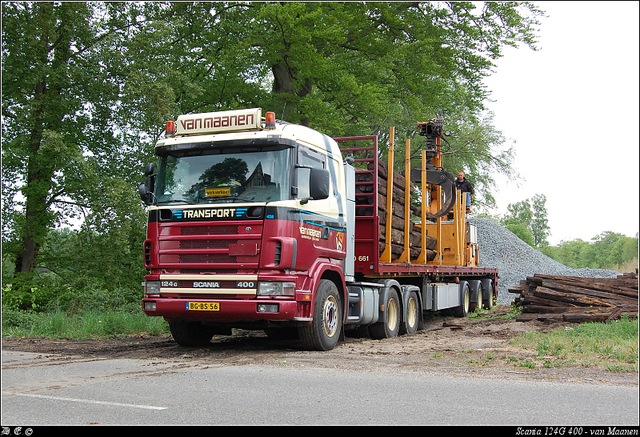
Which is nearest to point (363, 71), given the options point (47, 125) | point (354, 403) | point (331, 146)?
point (47, 125)

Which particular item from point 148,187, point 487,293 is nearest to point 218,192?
point 148,187

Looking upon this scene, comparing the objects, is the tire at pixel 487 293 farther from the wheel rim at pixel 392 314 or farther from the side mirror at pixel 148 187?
the side mirror at pixel 148 187

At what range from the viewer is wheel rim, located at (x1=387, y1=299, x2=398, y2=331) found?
13.4 metres

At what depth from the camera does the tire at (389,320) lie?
13.0 m

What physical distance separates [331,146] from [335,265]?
2113 mm

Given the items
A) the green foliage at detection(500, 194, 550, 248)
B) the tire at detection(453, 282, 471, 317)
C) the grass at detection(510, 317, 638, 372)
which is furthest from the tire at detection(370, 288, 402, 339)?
the green foliage at detection(500, 194, 550, 248)

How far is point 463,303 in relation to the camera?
64.0 feet

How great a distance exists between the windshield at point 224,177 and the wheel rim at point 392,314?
482 centimetres

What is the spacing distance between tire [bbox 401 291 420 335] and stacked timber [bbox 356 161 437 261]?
105cm

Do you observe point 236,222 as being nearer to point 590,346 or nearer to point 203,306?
point 203,306

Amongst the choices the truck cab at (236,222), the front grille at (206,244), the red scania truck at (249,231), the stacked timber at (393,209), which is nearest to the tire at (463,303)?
the stacked timber at (393,209)

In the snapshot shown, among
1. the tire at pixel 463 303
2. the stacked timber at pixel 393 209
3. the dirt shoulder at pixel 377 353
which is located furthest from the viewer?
the tire at pixel 463 303

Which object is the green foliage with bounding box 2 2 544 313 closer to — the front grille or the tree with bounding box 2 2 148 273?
the tree with bounding box 2 2 148 273
